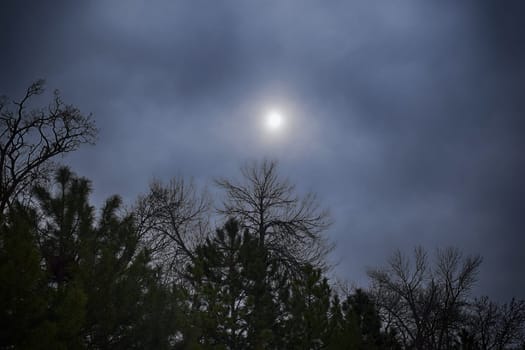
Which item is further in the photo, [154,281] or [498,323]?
[498,323]

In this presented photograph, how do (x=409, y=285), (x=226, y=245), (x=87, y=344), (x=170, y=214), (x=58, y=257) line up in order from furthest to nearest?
(x=409, y=285) < (x=170, y=214) < (x=226, y=245) < (x=58, y=257) < (x=87, y=344)

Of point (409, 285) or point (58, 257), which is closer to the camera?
point (58, 257)

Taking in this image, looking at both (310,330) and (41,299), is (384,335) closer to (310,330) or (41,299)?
(310,330)

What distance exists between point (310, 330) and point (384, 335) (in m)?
9.19

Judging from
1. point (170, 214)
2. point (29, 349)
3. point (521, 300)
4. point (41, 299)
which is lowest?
point (29, 349)

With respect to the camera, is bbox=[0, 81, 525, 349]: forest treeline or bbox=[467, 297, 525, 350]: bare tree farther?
bbox=[467, 297, 525, 350]: bare tree

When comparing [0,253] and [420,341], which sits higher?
[420,341]

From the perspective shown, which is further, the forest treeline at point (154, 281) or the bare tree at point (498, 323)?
the bare tree at point (498, 323)

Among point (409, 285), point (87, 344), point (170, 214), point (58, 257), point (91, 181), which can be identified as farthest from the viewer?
point (409, 285)

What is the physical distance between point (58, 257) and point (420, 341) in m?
15.2

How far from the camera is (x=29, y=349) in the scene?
5254mm

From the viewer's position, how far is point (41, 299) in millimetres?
5551

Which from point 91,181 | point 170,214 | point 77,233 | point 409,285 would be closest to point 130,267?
point 77,233

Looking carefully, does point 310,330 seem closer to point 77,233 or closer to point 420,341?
point 77,233
